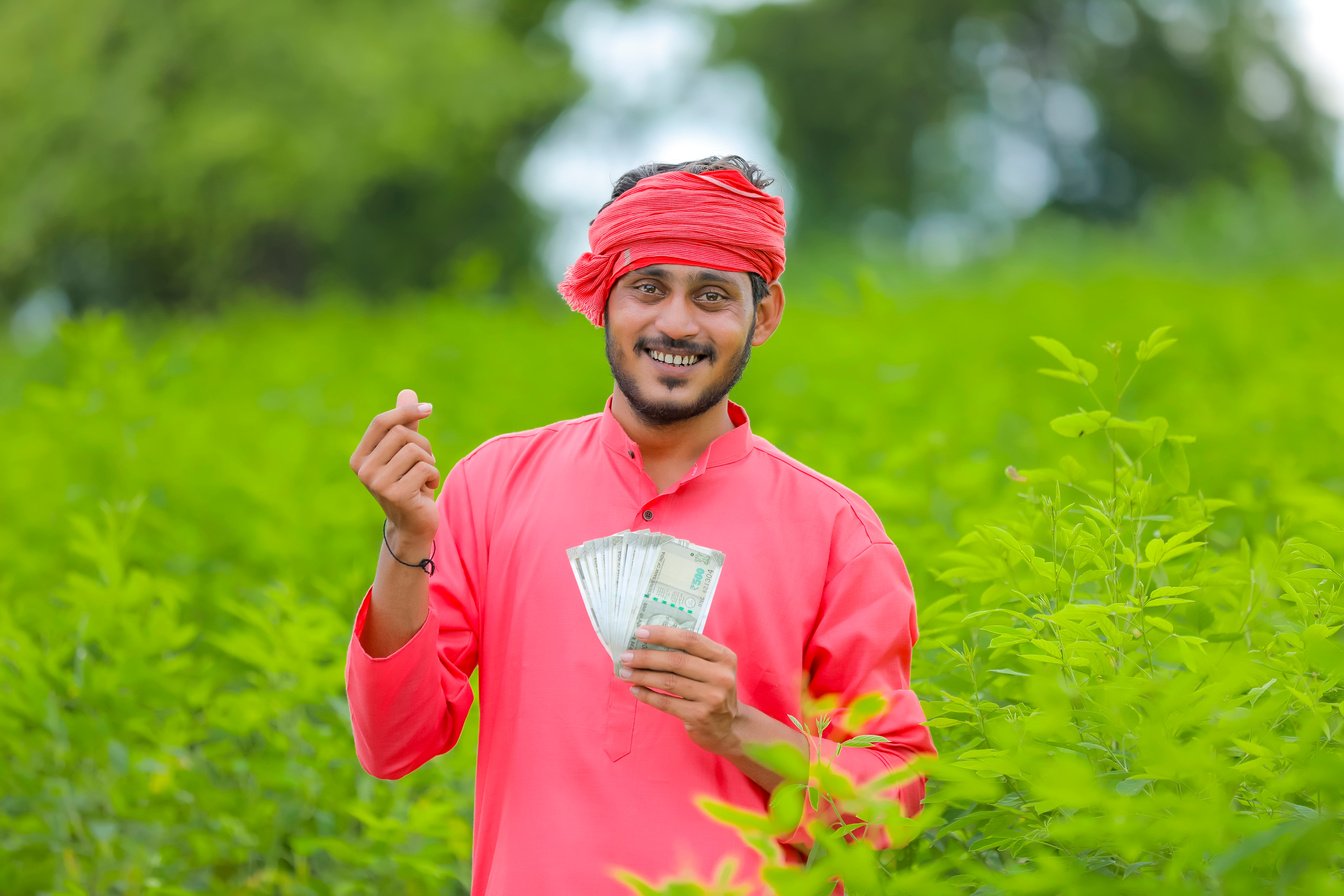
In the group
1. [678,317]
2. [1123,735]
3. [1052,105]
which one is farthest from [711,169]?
[1052,105]

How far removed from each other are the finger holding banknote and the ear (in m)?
0.72

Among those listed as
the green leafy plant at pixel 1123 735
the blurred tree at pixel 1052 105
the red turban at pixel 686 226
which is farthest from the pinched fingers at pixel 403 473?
the blurred tree at pixel 1052 105

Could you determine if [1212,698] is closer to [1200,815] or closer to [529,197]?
[1200,815]

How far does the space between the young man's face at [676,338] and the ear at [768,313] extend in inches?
5.6

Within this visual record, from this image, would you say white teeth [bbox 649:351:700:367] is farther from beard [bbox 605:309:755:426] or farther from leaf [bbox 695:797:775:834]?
leaf [bbox 695:797:775:834]

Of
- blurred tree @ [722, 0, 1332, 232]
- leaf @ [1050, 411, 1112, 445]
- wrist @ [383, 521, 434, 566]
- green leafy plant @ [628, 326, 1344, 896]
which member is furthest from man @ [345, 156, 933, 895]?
blurred tree @ [722, 0, 1332, 232]

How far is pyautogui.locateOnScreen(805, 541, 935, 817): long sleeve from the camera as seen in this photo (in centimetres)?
230

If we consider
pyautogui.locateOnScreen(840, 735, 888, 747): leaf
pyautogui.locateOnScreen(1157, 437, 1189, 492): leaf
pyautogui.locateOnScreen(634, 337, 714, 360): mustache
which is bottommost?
pyautogui.locateOnScreen(840, 735, 888, 747): leaf

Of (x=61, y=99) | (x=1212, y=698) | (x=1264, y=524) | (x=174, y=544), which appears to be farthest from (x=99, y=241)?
(x=1212, y=698)

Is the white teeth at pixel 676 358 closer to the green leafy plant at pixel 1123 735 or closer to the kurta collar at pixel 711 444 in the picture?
the kurta collar at pixel 711 444

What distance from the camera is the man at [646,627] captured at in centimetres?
226

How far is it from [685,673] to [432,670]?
0.46 m

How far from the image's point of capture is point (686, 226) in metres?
2.47

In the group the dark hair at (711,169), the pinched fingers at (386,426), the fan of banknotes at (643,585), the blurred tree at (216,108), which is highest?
the blurred tree at (216,108)
